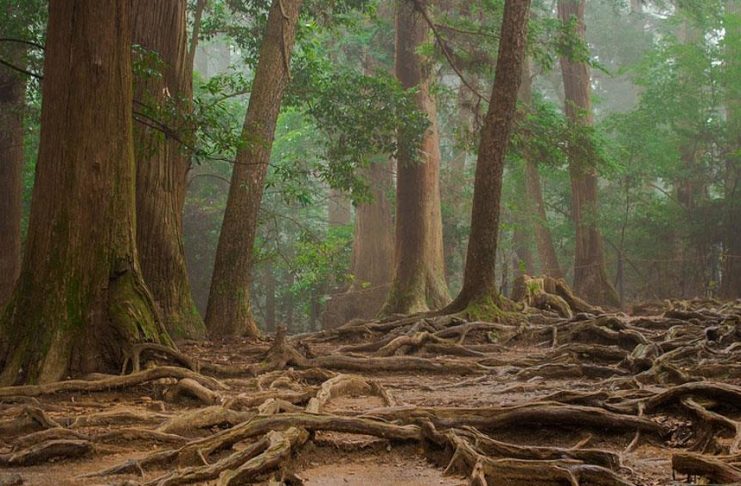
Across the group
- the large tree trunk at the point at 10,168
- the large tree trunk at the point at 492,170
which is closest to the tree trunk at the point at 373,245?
the large tree trunk at the point at 10,168

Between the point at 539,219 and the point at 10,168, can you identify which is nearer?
the point at 10,168

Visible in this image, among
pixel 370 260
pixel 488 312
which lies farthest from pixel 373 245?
pixel 488 312

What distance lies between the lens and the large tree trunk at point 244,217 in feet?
40.2

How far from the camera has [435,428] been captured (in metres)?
4.76

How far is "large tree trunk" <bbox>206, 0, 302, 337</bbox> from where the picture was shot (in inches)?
482

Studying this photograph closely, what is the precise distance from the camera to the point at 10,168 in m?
14.9

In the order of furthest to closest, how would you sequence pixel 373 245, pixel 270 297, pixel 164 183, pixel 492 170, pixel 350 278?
pixel 270 297, pixel 373 245, pixel 350 278, pixel 492 170, pixel 164 183

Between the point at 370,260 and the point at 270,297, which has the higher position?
the point at 370,260

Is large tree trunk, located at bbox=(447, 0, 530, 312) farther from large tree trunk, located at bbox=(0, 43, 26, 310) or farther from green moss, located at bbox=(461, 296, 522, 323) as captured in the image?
large tree trunk, located at bbox=(0, 43, 26, 310)

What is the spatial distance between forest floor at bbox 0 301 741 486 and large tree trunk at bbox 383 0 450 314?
8904mm

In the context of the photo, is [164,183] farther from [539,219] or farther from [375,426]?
[539,219]

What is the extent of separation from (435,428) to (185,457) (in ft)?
4.50

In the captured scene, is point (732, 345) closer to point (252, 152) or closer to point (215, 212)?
point (252, 152)

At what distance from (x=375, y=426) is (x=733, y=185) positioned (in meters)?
20.7
